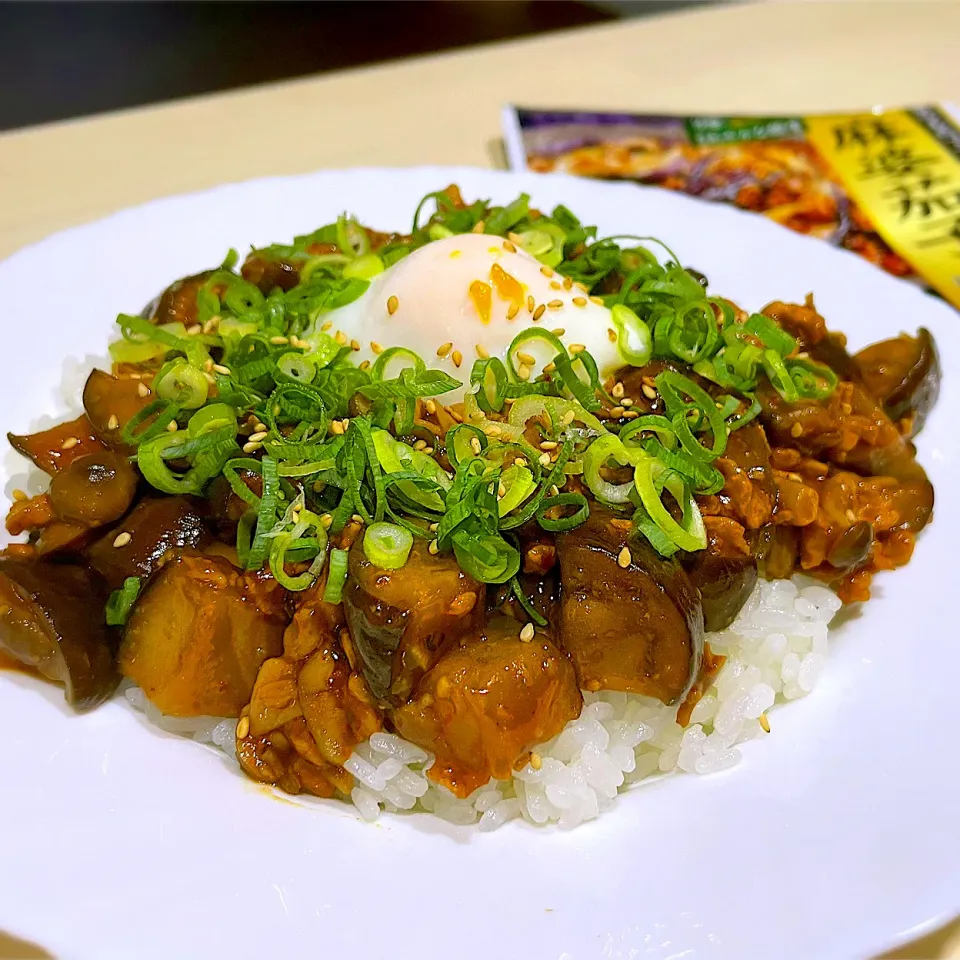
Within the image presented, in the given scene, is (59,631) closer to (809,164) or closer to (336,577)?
(336,577)

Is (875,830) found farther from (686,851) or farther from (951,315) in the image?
(951,315)

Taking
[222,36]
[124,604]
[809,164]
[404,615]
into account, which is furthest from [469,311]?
[222,36]

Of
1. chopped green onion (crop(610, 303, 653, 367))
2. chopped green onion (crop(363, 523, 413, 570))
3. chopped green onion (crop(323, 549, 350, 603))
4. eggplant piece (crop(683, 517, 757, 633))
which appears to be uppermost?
chopped green onion (crop(610, 303, 653, 367))

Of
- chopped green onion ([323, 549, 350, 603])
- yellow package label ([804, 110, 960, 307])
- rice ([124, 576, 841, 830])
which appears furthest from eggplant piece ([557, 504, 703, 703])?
yellow package label ([804, 110, 960, 307])

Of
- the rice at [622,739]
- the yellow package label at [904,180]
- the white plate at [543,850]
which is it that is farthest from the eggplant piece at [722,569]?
the yellow package label at [904,180]

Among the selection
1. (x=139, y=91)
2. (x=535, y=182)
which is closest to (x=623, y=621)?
(x=535, y=182)

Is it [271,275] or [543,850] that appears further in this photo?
[271,275]

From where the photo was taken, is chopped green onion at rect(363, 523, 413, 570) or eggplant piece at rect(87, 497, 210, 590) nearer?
chopped green onion at rect(363, 523, 413, 570)

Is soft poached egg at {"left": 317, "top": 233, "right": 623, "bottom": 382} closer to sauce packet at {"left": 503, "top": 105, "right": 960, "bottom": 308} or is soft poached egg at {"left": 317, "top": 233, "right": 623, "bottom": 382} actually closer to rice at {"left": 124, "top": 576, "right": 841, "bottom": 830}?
rice at {"left": 124, "top": 576, "right": 841, "bottom": 830}
